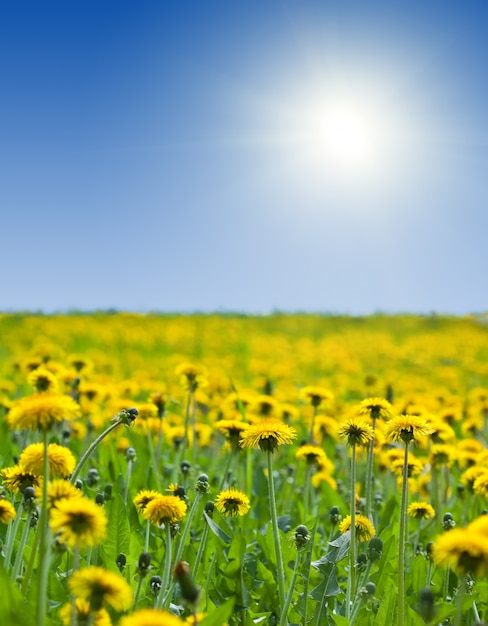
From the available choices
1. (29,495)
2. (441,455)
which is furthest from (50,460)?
(441,455)

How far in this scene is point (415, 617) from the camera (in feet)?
7.41

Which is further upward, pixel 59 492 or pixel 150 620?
pixel 59 492

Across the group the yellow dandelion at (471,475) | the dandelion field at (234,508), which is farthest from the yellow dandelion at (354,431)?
the yellow dandelion at (471,475)

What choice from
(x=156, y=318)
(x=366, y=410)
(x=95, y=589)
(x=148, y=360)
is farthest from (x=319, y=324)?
(x=95, y=589)

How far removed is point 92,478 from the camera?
3.41 m

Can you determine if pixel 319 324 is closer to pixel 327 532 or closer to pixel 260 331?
pixel 260 331

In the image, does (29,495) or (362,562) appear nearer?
(29,495)

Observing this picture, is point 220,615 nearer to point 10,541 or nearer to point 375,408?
point 10,541

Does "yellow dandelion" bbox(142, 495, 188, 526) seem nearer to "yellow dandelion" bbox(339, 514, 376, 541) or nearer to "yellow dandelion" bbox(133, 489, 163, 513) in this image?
"yellow dandelion" bbox(133, 489, 163, 513)

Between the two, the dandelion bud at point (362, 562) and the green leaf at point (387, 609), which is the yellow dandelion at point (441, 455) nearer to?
the dandelion bud at point (362, 562)

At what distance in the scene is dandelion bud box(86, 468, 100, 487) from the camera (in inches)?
133

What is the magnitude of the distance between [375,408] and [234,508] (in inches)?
29.9

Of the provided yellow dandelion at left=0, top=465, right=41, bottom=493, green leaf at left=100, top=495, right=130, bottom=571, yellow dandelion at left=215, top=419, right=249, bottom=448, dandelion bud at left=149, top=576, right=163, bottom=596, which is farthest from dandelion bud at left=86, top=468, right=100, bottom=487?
yellow dandelion at left=0, top=465, right=41, bottom=493

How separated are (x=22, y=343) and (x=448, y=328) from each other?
43.7 ft
